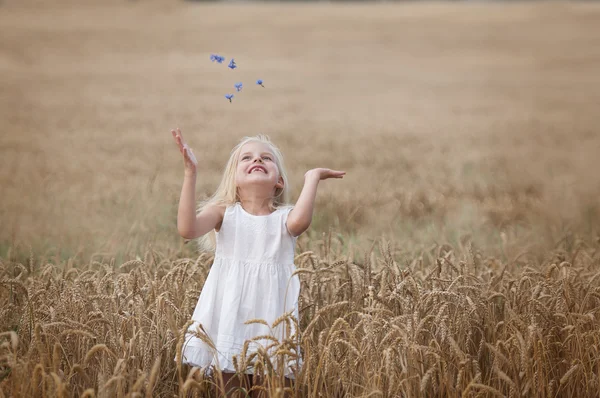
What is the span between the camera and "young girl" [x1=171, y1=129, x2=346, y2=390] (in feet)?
8.84

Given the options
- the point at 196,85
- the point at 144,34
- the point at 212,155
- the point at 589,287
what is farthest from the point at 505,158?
the point at 144,34

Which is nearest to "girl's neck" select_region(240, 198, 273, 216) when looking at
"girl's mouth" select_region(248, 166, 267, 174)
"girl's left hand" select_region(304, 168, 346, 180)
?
"girl's mouth" select_region(248, 166, 267, 174)

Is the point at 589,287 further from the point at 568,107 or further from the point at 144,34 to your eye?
the point at 144,34

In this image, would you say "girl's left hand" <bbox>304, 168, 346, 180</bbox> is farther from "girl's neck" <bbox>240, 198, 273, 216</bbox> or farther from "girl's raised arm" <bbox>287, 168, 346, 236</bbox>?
"girl's neck" <bbox>240, 198, 273, 216</bbox>

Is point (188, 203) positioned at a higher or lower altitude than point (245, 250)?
higher

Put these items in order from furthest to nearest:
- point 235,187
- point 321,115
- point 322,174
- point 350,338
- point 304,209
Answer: point 321,115 < point 235,187 < point 322,174 < point 304,209 < point 350,338

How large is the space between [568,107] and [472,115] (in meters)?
3.32

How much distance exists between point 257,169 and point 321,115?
13.2 m

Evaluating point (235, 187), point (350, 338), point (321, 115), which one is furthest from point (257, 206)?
point (321, 115)

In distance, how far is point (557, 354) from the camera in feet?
9.79

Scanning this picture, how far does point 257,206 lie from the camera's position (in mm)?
2918

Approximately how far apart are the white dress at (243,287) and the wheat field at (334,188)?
0.11m

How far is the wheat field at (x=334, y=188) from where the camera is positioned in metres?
2.64

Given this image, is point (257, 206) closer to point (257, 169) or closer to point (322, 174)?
point (257, 169)
